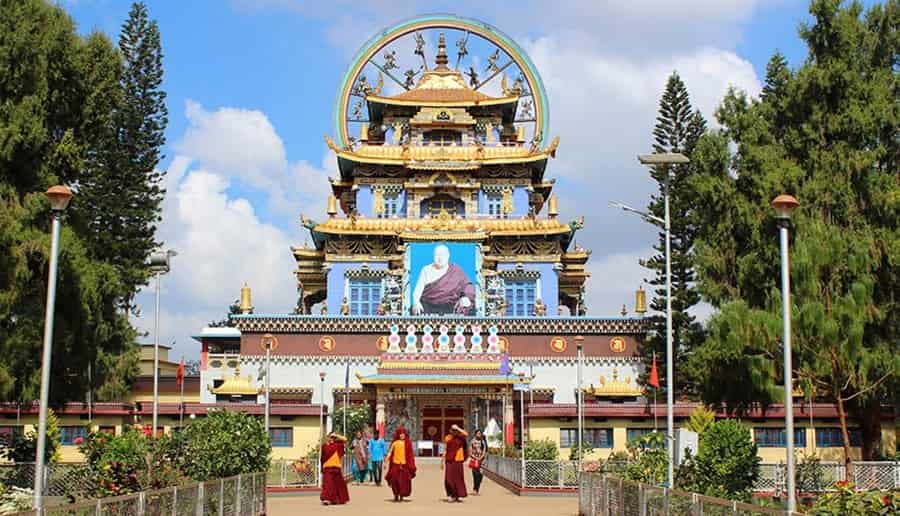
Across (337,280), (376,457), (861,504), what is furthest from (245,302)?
(861,504)

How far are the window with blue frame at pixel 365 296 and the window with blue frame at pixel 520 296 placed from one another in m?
5.95

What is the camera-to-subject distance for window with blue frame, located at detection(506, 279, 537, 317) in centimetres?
5219

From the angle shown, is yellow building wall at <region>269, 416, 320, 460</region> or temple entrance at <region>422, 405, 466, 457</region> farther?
temple entrance at <region>422, 405, 466, 457</region>

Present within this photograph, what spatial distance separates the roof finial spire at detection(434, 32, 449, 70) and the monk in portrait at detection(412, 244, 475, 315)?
12916mm

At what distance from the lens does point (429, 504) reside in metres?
23.1

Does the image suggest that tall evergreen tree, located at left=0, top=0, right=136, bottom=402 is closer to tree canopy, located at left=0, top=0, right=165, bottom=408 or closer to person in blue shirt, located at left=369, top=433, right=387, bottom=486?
tree canopy, located at left=0, top=0, right=165, bottom=408

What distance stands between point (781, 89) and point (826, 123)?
2.00m

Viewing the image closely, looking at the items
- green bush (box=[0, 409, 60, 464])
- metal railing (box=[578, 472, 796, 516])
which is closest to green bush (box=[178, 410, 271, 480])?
metal railing (box=[578, 472, 796, 516])

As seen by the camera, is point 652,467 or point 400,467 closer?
point 652,467

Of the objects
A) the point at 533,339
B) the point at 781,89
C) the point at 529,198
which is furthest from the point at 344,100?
the point at 781,89

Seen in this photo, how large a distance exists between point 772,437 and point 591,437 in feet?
19.6

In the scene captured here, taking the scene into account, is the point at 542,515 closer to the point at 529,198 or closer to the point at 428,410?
the point at 428,410

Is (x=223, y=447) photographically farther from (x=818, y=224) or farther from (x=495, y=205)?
(x=495, y=205)

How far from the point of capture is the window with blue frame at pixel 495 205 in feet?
181
